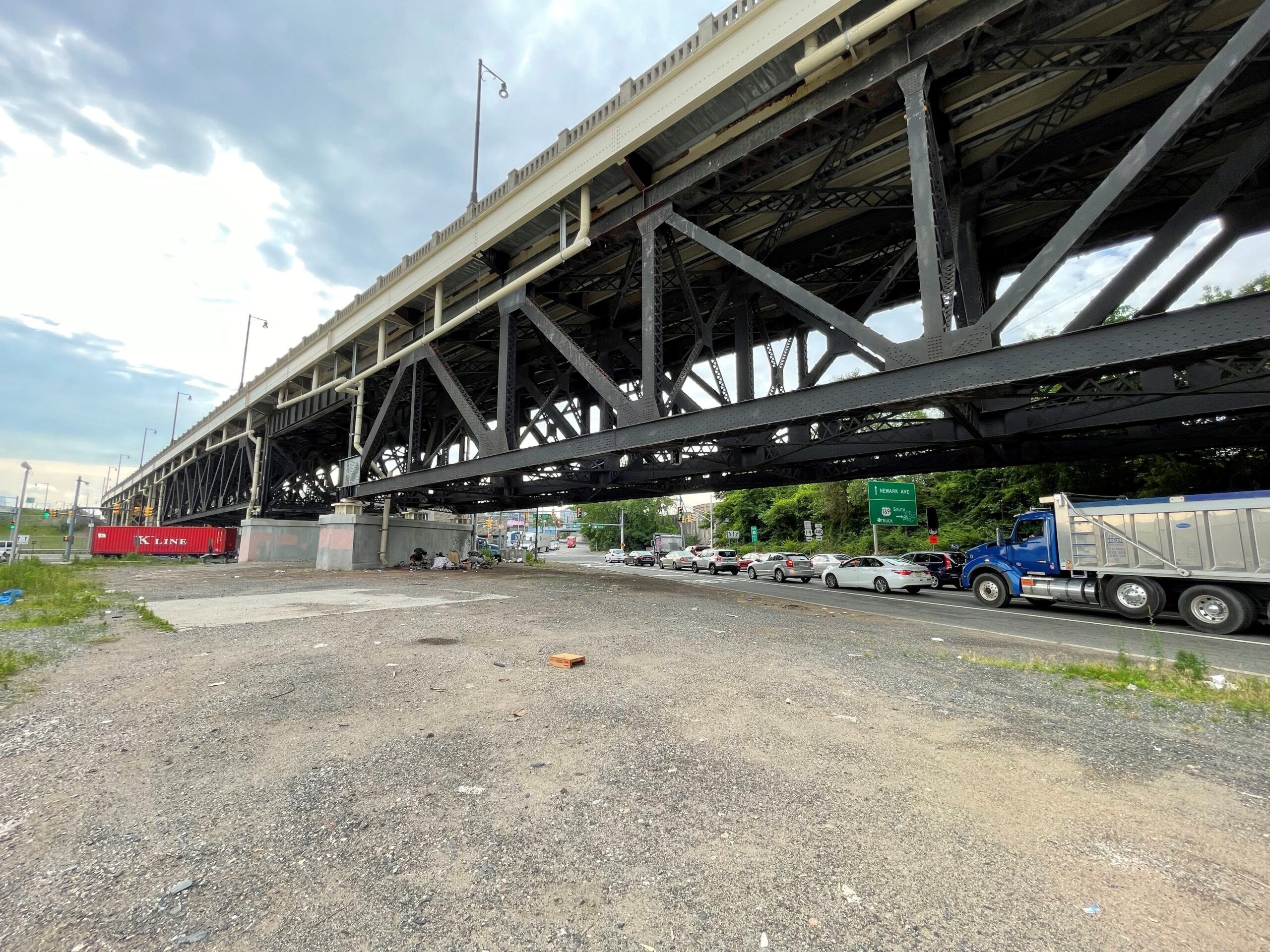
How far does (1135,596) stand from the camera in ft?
41.3

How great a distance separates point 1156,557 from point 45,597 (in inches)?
997

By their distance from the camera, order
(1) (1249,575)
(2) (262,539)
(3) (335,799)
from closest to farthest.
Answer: (3) (335,799) < (1) (1249,575) < (2) (262,539)

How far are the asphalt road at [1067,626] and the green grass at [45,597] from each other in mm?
16352

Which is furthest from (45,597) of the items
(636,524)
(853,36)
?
(636,524)

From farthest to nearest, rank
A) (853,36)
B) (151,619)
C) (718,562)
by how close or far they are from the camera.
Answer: (718,562) → (151,619) → (853,36)

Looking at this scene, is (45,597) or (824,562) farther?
(824,562)

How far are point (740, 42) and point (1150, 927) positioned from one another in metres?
11.9

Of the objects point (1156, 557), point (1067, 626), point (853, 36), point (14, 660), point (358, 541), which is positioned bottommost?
point (1067, 626)

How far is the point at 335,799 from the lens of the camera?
324 centimetres

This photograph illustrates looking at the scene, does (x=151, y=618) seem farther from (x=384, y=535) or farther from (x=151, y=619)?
(x=384, y=535)

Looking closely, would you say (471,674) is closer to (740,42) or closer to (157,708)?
(157,708)

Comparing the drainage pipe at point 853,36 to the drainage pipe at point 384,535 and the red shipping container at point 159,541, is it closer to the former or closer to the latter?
the drainage pipe at point 384,535

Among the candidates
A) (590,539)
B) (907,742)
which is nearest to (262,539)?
(907,742)

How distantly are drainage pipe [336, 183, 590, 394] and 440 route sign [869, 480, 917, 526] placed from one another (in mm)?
24199
